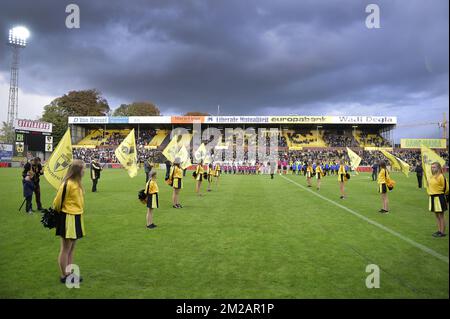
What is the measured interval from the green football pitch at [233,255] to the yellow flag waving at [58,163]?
54.1 inches

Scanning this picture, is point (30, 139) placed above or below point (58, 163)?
above

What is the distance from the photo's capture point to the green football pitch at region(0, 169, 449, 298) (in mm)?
4891

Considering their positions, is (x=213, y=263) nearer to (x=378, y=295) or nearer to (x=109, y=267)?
(x=109, y=267)

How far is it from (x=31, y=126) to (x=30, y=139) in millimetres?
3383

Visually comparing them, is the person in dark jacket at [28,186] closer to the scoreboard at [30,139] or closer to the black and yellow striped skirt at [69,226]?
the black and yellow striped skirt at [69,226]

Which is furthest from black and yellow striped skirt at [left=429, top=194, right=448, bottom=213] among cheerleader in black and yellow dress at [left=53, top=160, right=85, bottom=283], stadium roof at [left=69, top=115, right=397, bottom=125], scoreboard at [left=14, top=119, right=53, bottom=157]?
stadium roof at [left=69, top=115, right=397, bottom=125]

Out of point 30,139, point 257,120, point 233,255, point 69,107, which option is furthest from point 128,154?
point 69,107

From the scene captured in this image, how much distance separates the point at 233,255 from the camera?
6.60 m

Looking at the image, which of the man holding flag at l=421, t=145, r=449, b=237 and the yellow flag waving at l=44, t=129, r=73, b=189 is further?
the yellow flag waving at l=44, t=129, r=73, b=189

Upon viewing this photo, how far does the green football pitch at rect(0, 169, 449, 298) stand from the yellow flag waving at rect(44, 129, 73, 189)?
4.51ft

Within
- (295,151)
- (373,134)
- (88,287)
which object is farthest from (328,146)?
(88,287)

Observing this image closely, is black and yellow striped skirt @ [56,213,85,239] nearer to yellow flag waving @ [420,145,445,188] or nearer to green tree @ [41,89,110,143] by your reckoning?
yellow flag waving @ [420,145,445,188]

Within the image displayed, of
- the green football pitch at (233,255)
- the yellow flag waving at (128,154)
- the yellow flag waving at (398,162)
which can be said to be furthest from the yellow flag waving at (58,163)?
the yellow flag waving at (398,162)

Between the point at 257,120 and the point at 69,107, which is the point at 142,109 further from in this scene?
the point at 257,120
